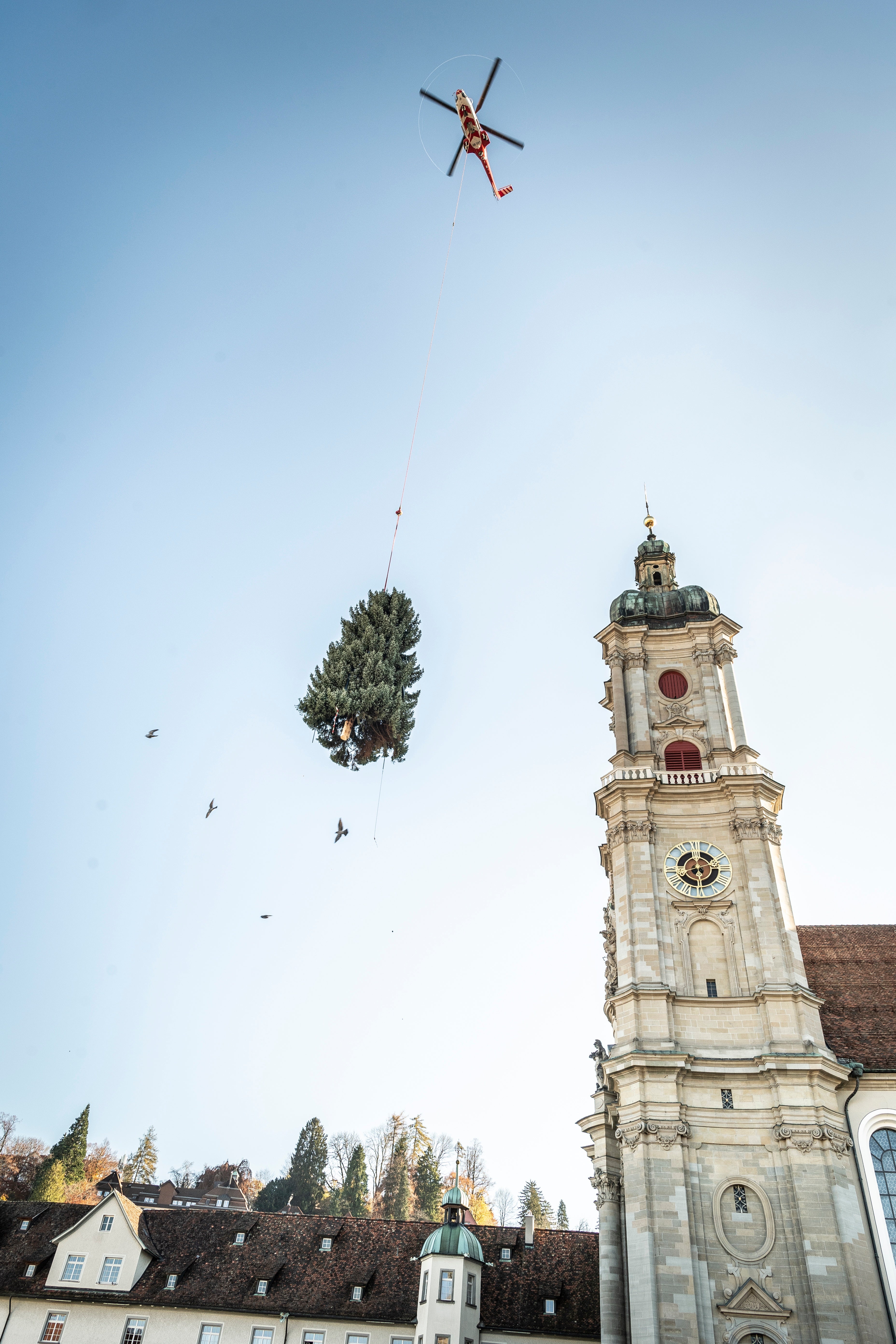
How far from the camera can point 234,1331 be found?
122ft

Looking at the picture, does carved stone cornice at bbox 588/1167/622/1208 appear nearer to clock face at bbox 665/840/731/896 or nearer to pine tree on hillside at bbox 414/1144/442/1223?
clock face at bbox 665/840/731/896

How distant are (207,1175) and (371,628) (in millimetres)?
83858

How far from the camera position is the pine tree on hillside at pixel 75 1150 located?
65.4 meters

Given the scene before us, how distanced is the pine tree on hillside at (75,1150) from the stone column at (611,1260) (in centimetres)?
4700

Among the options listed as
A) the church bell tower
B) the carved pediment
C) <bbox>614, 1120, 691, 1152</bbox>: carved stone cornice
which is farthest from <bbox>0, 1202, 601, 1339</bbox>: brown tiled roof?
<bbox>614, 1120, 691, 1152</bbox>: carved stone cornice

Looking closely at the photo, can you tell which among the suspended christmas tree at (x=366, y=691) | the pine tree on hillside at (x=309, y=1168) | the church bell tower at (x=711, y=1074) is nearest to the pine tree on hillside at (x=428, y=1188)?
the pine tree on hillside at (x=309, y=1168)

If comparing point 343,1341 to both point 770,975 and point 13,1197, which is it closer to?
point 770,975

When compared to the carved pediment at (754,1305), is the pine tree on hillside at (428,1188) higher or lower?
higher

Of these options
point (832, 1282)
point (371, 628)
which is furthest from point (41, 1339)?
point (371, 628)

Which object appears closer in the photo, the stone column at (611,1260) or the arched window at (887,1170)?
the arched window at (887,1170)

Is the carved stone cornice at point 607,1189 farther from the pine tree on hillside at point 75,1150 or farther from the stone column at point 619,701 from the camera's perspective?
the pine tree on hillside at point 75,1150

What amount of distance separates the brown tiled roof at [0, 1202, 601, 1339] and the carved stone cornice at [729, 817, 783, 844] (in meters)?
19.1

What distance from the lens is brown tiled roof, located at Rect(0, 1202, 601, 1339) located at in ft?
120

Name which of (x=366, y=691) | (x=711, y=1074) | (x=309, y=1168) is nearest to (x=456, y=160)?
(x=366, y=691)
